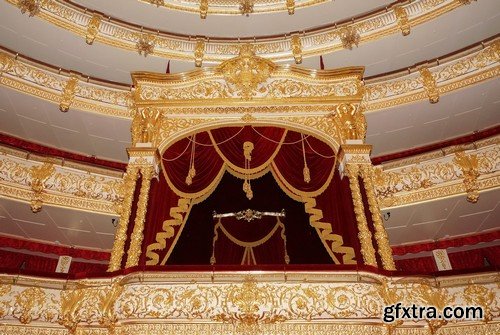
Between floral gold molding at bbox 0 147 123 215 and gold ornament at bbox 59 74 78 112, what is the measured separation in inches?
48.3

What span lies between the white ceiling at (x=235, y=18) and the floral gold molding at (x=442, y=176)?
160 inches

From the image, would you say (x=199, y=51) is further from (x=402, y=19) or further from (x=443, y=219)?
(x=443, y=219)

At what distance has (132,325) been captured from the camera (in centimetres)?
444

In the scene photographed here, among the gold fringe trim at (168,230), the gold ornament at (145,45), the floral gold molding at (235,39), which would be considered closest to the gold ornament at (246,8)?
the floral gold molding at (235,39)

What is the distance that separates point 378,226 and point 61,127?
6.54 m

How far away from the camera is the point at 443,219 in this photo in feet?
→ 23.6

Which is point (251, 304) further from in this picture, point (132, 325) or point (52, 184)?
point (52, 184)

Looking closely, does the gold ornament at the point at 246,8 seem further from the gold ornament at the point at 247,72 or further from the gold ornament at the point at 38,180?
the gold ornament at the point at 38,180

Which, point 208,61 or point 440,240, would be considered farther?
point 208,61

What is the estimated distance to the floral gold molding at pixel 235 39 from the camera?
27.4ft

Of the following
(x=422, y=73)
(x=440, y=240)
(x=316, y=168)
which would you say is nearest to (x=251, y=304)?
(x=316, y=168)

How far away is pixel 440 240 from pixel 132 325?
19.4 ft

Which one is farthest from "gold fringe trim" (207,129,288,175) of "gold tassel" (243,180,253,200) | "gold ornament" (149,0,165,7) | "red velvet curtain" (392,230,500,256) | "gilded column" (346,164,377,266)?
"gold ornament" (149,0,165,7)

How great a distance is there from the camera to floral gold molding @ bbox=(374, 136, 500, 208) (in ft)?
21.7
